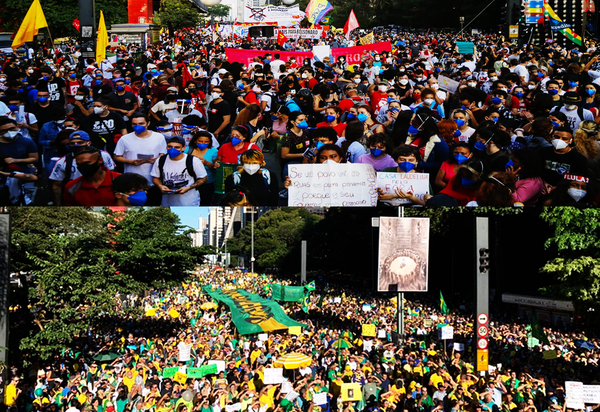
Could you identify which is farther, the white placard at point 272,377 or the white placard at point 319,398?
the white placard at point 272,377

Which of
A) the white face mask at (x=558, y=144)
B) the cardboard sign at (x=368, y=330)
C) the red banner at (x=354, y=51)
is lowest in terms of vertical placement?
the cardboard sign at (x=368, y=330)

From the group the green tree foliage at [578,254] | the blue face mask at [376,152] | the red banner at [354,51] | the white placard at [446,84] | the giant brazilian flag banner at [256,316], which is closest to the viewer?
the blue face mask at [376,152]

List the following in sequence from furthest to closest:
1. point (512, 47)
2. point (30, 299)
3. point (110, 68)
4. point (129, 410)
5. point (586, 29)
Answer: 1. point (586, 29)
2. point (512, 47)
3. point (30, 299)
4. point (110, 68)
5. point (129, 410)

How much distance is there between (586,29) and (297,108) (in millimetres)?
17037

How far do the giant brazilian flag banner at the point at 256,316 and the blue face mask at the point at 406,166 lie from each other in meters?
7.30

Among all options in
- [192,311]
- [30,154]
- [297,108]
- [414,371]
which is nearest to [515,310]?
[192,311]

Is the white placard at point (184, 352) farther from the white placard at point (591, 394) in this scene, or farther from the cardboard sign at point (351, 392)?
the white placard at point (591, 394)

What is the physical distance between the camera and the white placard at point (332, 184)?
14.1 meters

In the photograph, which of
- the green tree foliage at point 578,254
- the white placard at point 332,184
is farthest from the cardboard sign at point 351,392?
the green tree foliage at point 578,254

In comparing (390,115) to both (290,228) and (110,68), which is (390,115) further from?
(290,228)

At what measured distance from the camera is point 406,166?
13758 millimetres

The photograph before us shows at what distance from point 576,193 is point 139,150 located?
843cm

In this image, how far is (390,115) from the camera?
1473cm

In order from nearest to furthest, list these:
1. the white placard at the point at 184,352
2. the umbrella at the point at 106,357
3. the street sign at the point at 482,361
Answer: the street sign at the point at 482,361, the white placard at the point at 184,352, the umbrella at the point at 106,357
